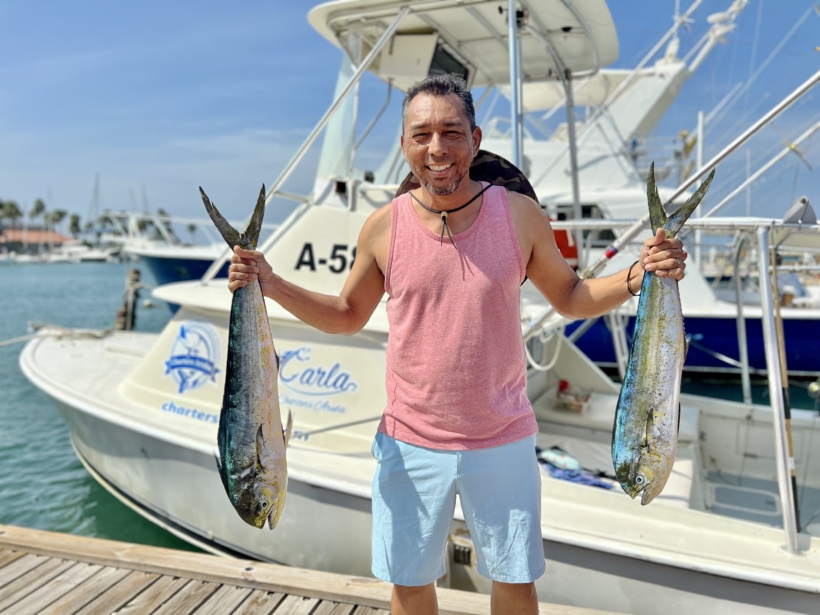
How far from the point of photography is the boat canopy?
351 cm

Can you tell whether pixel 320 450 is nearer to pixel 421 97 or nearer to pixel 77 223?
pixel 421 97

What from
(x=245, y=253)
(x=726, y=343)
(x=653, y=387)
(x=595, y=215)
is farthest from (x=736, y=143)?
(x=726, y=343)

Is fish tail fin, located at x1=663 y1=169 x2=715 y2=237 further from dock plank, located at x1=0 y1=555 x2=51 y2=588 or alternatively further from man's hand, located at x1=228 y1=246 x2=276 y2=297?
dock plank, located at x1=0 y1=555 x2=51 y2=588

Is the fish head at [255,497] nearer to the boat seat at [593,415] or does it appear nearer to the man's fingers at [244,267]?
the man's fingers at [244,267]

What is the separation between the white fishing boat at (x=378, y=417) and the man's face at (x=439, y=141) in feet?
4.11

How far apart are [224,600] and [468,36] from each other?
3.85 m

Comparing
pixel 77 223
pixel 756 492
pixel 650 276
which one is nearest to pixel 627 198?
pixel 756 492

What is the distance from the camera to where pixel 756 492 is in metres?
4.27

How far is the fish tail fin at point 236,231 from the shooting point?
157cm

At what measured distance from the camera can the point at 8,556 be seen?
303 cm

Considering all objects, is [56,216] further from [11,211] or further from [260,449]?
[260,449]

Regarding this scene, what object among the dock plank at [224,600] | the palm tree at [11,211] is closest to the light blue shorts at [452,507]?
the dock plank at [224,600]

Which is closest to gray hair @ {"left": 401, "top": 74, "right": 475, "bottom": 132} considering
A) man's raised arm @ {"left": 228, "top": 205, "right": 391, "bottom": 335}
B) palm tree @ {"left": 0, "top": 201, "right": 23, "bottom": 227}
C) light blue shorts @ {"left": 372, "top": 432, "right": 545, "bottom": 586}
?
man's raised arm @ {"left": 228, "top": 205, "right": 391, "bottom": 335}

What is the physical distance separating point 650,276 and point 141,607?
2.58 meters
